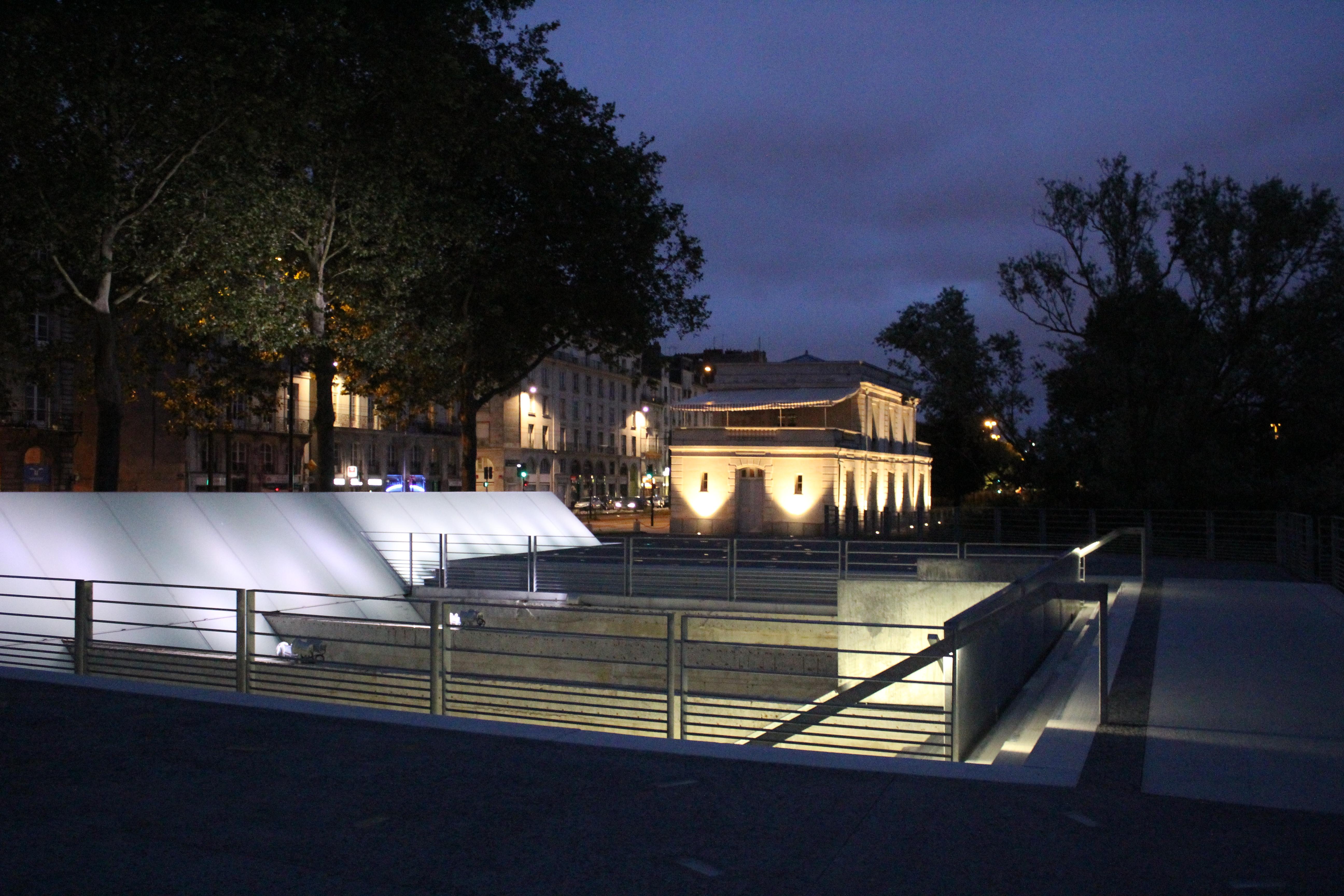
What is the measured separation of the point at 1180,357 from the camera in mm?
34188

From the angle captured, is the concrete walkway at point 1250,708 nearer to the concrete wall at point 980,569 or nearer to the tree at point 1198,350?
the concrete wall at point 980,569

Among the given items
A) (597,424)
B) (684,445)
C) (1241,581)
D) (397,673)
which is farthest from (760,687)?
(597,424)

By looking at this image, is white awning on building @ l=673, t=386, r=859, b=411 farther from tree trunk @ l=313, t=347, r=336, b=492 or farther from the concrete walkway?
the concrete walkway

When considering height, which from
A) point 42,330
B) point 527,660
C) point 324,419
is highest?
point 42,330

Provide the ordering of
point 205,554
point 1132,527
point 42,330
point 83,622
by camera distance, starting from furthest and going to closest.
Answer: point 42,330
point 1132,527
point 205,554
point 83,622

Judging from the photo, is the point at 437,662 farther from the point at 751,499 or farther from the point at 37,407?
the point at 37,407

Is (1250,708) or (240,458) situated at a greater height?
(240,458)

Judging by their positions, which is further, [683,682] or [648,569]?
[648,569]

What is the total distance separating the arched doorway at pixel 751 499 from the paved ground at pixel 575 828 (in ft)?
153

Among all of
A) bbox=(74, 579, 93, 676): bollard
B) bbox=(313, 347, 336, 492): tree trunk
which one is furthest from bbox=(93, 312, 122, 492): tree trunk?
bbox=(74, 579, 93, 676): bollard

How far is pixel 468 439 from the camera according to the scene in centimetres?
3594

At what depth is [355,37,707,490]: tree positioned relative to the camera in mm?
33094

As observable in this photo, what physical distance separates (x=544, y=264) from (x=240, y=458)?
1254 inches

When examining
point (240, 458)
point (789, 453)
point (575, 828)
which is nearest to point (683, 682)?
point (575, 828)
